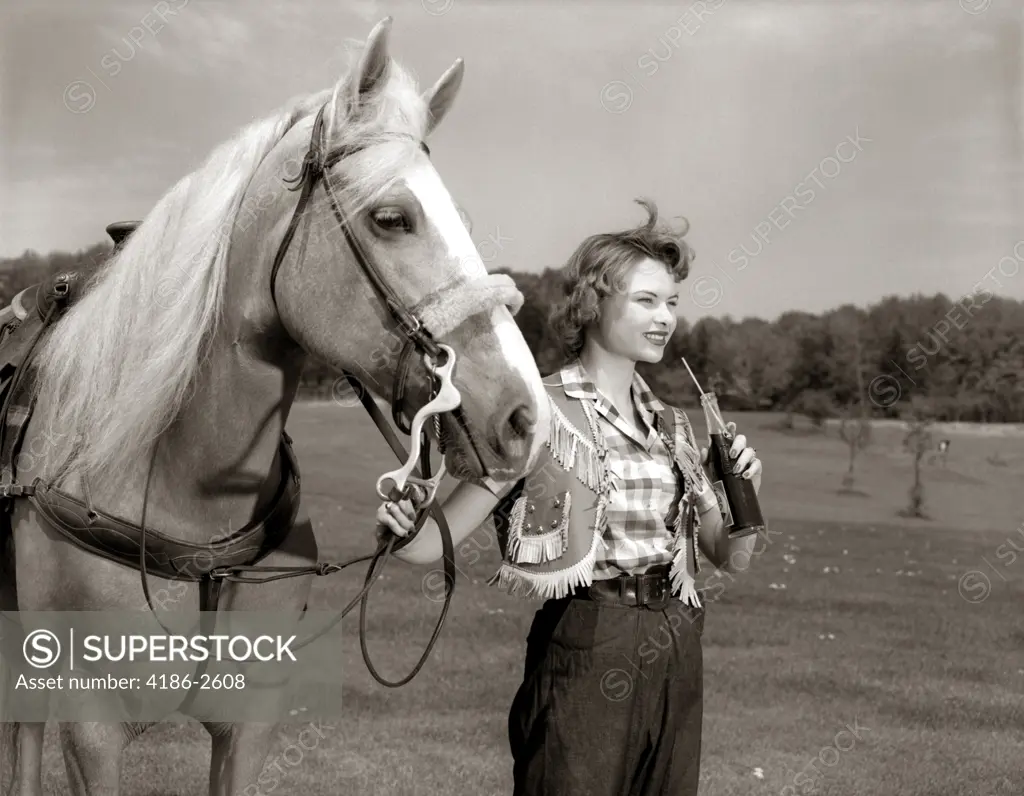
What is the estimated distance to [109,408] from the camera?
73.4 inches

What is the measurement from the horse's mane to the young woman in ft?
1.92

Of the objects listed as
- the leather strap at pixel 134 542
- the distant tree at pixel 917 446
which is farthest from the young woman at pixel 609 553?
the distant tree at pixel 917 446

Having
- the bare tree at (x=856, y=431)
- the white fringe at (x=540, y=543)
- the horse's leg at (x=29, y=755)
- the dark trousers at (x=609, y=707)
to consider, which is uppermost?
the bare tree at (x=856, y=431)

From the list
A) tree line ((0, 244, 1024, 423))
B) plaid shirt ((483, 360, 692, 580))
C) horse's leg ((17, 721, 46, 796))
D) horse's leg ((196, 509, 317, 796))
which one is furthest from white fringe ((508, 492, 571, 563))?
tree line ((0, 244, 1024, 423))

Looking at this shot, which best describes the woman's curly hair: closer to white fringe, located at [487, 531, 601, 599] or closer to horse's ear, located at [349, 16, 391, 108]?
white fringe, located at [487, 531, 601, 599]

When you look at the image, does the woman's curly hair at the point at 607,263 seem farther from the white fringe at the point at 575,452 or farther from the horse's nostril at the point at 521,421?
the horse's nostril at the point at 521,421

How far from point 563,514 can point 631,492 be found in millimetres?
181

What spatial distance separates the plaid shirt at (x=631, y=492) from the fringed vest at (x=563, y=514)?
25 millimetres

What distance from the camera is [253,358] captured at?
182 centimetres

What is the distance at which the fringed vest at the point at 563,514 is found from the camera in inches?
77.7

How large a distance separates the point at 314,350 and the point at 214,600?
59 cm

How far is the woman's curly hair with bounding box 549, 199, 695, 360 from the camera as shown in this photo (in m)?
2.10

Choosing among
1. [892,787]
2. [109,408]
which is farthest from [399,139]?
[892,787]

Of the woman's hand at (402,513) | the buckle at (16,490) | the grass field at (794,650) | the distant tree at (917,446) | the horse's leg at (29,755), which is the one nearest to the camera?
the woman's hand at (402,513)
